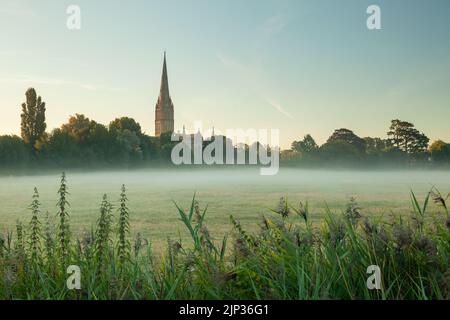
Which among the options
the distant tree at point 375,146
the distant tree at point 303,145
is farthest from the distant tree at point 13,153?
the distant tree at point 375,146

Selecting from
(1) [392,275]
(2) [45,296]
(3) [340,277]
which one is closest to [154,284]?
(2) [45,296]

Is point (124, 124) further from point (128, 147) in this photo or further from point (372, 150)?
point (372, 150)

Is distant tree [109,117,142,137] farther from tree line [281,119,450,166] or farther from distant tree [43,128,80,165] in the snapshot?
tree line [281,119,450,166]

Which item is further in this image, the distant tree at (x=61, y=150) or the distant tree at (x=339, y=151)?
the distant tree at (x=61, y=150)

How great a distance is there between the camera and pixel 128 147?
16578 mm

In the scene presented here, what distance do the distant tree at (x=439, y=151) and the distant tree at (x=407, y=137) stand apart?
35cm

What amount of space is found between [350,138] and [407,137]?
63.4 inches

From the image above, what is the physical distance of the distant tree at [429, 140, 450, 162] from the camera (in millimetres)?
9665

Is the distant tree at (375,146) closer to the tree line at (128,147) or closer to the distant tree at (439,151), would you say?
the tree line at (128,147)

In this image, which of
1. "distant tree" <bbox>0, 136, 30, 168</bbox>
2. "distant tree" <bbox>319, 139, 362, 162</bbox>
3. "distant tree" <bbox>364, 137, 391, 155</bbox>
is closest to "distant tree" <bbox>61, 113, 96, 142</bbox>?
"distant tree" <bbox>0, 136, 30, 168</bbox>

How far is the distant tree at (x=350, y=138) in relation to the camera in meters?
9.95

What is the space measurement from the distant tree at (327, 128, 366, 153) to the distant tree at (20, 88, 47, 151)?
26.0 ft

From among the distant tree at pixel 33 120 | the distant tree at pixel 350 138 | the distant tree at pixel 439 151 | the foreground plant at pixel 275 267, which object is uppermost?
the distant tree at pixel 33 120
